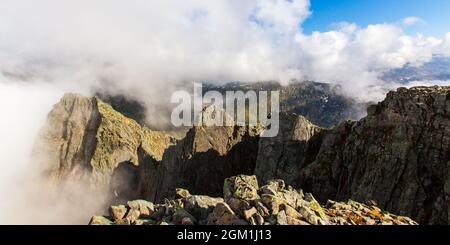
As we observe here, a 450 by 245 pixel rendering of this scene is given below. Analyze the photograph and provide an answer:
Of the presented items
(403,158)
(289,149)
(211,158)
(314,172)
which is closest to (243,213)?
(403,158)

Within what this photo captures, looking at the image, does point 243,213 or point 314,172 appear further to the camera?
point 314,172

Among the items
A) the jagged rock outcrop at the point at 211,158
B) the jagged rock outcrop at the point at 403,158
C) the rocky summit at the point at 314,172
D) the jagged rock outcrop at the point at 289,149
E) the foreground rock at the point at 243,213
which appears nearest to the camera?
the foreground rock at the point at 243,213

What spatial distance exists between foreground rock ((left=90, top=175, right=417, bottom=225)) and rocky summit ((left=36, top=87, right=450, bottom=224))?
0.10 m

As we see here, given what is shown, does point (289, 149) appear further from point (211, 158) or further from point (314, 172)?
point (211, 158)

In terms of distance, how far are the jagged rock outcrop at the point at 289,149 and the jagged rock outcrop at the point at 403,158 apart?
17.5m

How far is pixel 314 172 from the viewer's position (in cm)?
10094

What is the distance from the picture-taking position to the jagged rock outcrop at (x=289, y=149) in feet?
374

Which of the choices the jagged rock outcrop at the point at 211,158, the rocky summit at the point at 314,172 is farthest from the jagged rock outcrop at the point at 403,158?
the jagged rock outcrop at the point at 211,158

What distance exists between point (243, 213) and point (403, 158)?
54373mm

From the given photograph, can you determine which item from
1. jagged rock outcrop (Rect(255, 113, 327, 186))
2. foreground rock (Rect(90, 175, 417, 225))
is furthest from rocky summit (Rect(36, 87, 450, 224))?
jagged rock outcrop (Rect(255, 113, 327, 186))

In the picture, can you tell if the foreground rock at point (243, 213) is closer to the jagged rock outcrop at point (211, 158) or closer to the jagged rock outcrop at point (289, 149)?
the jagged rock outcrop at point (289, 149)

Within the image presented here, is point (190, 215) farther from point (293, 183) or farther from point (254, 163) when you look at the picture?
point (254, 163)
